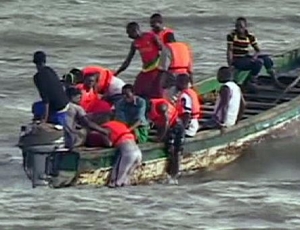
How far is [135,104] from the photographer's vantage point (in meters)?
18.8

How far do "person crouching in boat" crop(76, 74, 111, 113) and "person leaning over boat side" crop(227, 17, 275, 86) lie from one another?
3.30 m

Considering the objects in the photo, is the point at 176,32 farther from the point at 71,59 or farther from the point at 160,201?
the point at 160,201

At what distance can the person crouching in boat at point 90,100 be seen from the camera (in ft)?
62.8

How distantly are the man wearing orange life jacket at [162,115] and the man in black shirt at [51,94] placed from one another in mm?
1180

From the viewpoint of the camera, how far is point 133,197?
18.3 m

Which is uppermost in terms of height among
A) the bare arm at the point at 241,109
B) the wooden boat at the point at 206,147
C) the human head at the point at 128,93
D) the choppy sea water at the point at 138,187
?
the human head at the point at 128,93

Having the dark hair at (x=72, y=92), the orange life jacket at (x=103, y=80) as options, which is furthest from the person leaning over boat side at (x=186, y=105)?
the dark hair at (x=72, y=92)

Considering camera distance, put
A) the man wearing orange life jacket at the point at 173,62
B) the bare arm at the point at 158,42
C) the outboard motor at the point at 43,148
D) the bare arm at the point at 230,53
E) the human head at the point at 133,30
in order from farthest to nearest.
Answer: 1. the bare arm at the point at 230,53
2. the bare arm at the point at 158,42
3. the human head at the point at 133,30
4. the man wearing orange life jacket at the point at 173,62
5. the outboard motor at the point at 43,148

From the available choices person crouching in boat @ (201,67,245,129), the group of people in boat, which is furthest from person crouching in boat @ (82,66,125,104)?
person crouching in boat @ (201,67,245,129)

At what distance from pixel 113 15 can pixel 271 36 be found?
11.3 feet

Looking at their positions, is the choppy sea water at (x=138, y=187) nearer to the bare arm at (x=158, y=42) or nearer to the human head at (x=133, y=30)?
the bare arm at (x=158, y=42)

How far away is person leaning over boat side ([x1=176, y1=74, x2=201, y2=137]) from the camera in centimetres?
1938

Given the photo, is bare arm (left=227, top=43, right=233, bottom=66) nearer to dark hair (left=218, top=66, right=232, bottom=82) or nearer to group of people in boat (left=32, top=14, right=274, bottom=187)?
group of people in boat (left=32, top=14, right=274, bottom=187)

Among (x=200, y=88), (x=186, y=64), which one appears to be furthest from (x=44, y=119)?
(x=200, y=88)
